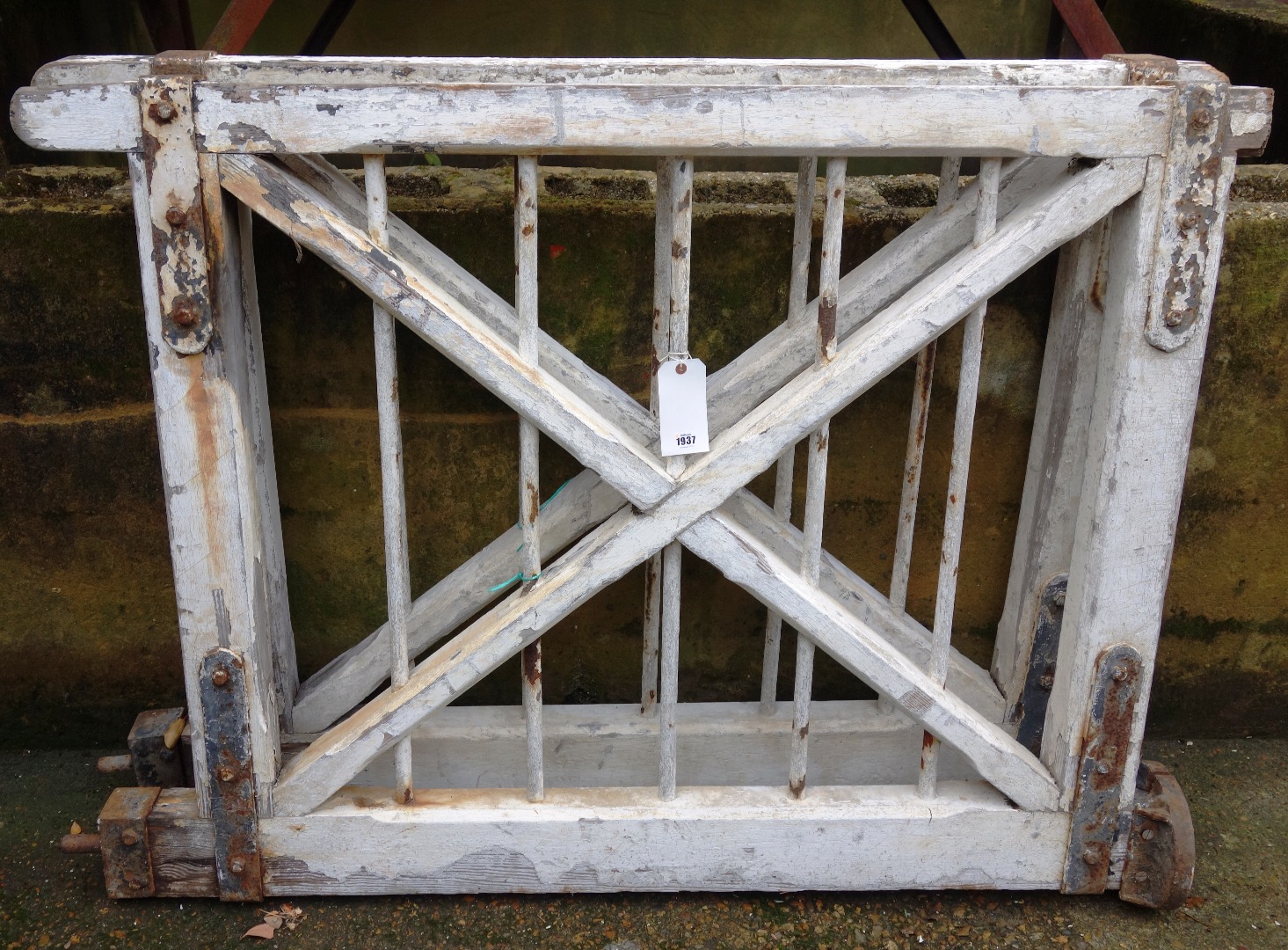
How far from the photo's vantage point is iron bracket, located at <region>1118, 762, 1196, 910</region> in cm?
210

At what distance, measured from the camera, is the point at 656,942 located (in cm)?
210

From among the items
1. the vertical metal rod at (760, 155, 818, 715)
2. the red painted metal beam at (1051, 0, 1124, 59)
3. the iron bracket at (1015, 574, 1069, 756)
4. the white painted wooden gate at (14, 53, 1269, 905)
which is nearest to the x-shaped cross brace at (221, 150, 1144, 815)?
the white painted wooden gate at (14, 53, 1269, 905)

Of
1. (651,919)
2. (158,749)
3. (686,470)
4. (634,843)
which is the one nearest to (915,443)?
(686,470)

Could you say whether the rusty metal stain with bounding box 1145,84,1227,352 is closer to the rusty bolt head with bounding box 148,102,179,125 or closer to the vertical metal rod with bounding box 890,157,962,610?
the vertical metal rod with bounding box 890,157,962,610

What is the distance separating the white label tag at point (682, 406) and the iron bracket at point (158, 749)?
1210 millimetres

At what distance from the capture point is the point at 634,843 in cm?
210

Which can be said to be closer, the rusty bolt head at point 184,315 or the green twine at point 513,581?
the rusty bolt head at point 184,315

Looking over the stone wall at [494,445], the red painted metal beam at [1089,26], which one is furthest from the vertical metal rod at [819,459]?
the red painted metal beam at [1089,26]

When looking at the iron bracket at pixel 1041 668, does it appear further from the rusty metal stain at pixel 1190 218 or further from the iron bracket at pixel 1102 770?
the rusty metal stain at pixel 1190 218

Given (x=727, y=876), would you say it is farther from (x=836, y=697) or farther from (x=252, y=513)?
(x=252, y=513)

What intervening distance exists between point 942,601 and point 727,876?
0.71 m

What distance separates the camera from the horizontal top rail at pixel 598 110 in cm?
167

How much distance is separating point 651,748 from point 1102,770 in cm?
93

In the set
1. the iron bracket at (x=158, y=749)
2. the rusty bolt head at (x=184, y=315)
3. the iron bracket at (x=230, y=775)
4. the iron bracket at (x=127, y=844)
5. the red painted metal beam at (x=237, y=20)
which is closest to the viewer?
the rusty bolt head at (x=184, y=315)
